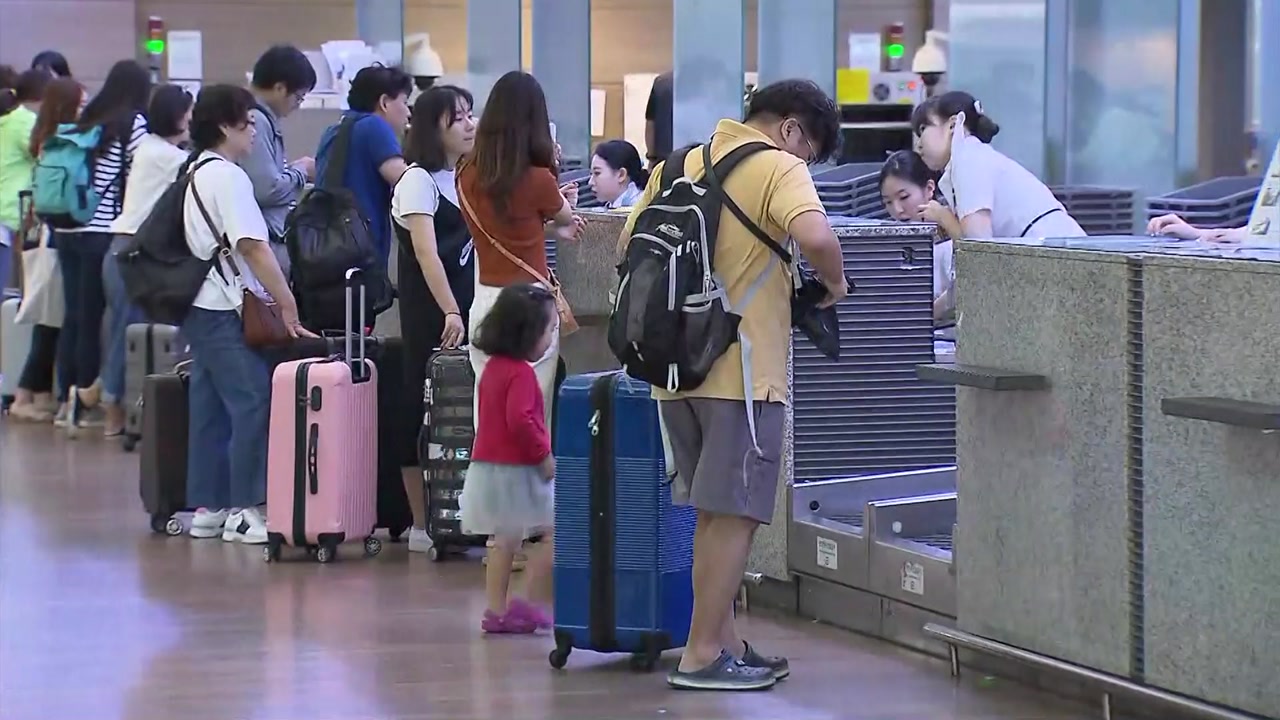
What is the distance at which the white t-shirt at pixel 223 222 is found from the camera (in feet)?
23.3

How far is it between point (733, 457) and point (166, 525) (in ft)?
11.2

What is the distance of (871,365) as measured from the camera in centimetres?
595

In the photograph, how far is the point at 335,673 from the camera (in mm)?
5301

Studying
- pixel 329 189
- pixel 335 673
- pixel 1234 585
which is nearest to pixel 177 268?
pixel 329 189

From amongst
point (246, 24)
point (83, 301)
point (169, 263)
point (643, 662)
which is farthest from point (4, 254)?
point (246, 24)

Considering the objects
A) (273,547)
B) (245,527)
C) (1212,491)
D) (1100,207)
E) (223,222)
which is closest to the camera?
(1212,491)

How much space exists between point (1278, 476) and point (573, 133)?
874cm

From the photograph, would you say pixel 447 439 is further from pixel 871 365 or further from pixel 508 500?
pixel 871 365

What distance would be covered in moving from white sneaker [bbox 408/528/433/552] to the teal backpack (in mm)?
Answer: 3851

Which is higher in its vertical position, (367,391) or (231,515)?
(367,391)

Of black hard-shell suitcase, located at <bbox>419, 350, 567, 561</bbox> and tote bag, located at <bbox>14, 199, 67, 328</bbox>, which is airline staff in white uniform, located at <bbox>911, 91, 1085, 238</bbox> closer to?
black hard-shell suitcase, located at <bbox>419, 350, 567, 561</bbox>

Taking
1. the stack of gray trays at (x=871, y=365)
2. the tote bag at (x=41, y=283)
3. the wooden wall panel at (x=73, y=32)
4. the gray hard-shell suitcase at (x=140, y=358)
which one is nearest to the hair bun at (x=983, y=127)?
the stack of gray trays at (x=871, y=365)

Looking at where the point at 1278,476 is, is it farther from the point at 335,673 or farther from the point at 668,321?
the point at 335,673

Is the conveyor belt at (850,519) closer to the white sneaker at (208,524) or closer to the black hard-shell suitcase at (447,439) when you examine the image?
the black hard-shell suitcase at (447,439)
